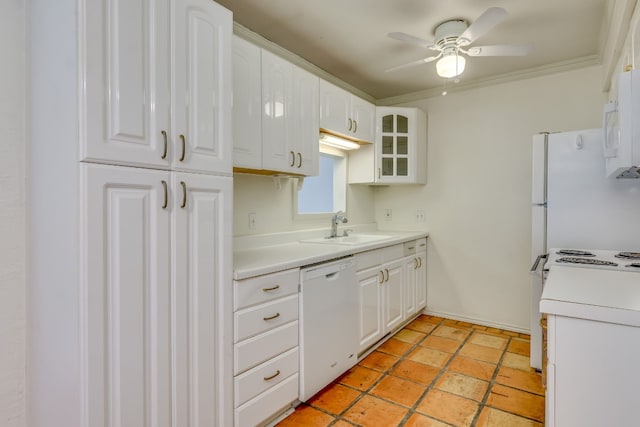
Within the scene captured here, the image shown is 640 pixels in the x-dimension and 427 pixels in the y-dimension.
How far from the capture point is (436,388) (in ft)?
7.32

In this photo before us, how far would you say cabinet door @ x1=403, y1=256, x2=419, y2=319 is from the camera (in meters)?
3.21

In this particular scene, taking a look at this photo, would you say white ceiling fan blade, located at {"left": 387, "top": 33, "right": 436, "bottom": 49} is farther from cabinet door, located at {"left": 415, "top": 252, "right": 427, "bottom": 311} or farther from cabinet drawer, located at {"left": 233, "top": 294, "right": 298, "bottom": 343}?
cabinet door, located at {"left": 415, "top": 252, "right": 427, "bottom": 311}

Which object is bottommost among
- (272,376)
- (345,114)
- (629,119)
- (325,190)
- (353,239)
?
(272,376)

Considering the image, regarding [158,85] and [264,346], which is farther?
[264,346]

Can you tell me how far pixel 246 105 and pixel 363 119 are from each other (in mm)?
1443

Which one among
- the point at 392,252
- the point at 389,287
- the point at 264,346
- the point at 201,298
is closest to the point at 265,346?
the point at 264,346

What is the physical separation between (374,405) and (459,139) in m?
2.62

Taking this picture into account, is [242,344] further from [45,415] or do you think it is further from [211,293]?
[45,415]

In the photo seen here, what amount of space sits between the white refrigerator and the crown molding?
105cm

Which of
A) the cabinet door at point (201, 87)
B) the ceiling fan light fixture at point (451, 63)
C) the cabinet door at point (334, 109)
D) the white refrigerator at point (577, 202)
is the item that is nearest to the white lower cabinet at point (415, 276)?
the white refrigerator at point (577, 202)

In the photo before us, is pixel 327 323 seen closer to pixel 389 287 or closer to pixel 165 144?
pixel 389 287

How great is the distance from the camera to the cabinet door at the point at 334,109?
2.64 m

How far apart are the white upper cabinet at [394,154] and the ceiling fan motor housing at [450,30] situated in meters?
1.12

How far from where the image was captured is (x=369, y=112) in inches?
128
